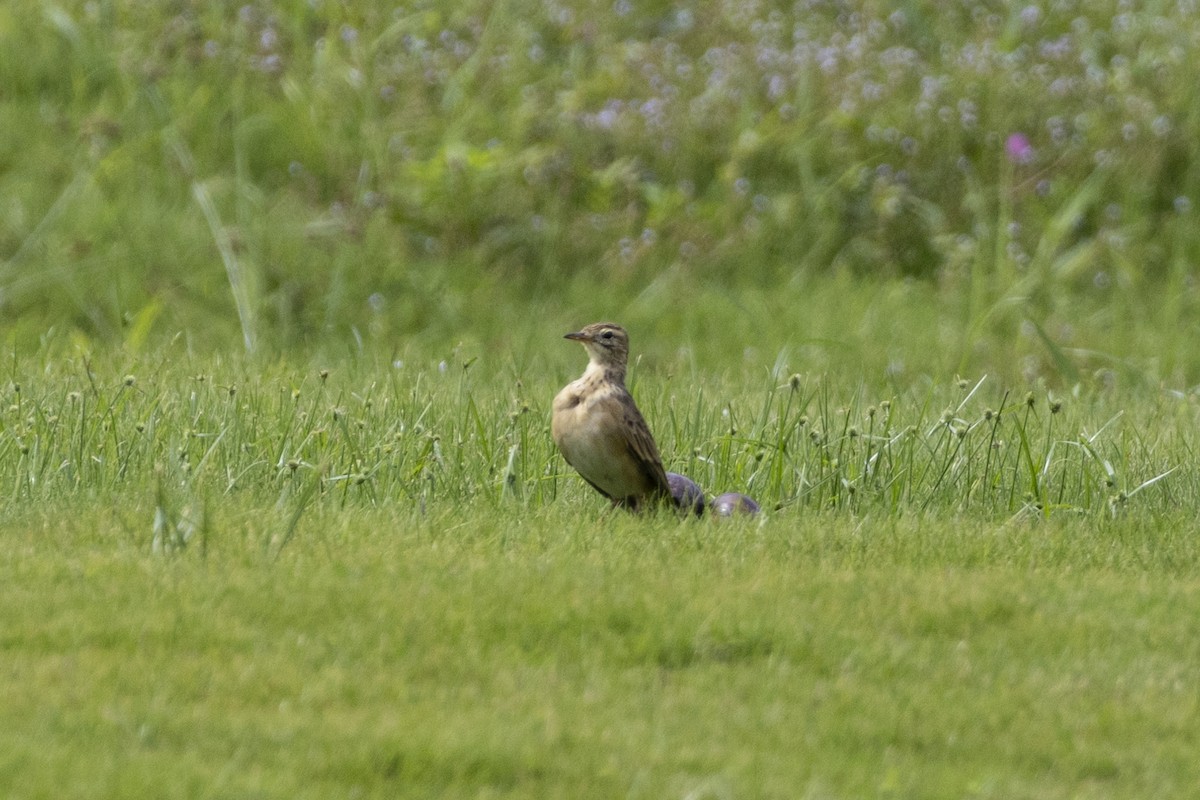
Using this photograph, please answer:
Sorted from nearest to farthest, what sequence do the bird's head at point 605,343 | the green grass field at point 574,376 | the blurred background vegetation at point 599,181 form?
the green grass field at point 574,376 < the bird's head at point 605,343 < the blurred background vegetation at point 599,181

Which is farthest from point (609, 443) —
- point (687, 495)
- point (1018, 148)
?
point (1018, 148)

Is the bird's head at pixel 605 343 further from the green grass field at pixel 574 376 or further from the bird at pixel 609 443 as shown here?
the green grass field at pixel 574 376

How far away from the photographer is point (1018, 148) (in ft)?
38.8

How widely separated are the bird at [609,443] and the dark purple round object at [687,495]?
0.04m

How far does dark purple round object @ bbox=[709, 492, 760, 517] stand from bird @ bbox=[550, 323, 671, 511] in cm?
18

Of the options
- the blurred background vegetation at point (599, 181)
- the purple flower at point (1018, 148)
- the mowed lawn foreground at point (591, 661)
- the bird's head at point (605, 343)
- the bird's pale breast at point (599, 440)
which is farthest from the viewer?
the purple flower at point (1018, 148)

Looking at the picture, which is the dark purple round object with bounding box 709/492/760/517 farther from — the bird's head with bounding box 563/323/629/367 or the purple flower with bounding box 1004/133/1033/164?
the purple flower with bounding box 1004/133/1033/164

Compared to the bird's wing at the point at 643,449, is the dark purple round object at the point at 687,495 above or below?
below

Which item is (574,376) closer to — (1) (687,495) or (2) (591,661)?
(1) (687,495)

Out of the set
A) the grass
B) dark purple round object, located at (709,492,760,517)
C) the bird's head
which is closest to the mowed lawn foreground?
the grass

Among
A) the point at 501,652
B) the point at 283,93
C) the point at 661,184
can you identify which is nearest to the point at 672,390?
the point at 501,652

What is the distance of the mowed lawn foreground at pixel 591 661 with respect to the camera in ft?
12.6

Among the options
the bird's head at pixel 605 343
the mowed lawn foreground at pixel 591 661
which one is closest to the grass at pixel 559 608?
the mowed lawn foreground at pixel 591 661

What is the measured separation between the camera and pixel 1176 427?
301 inches
